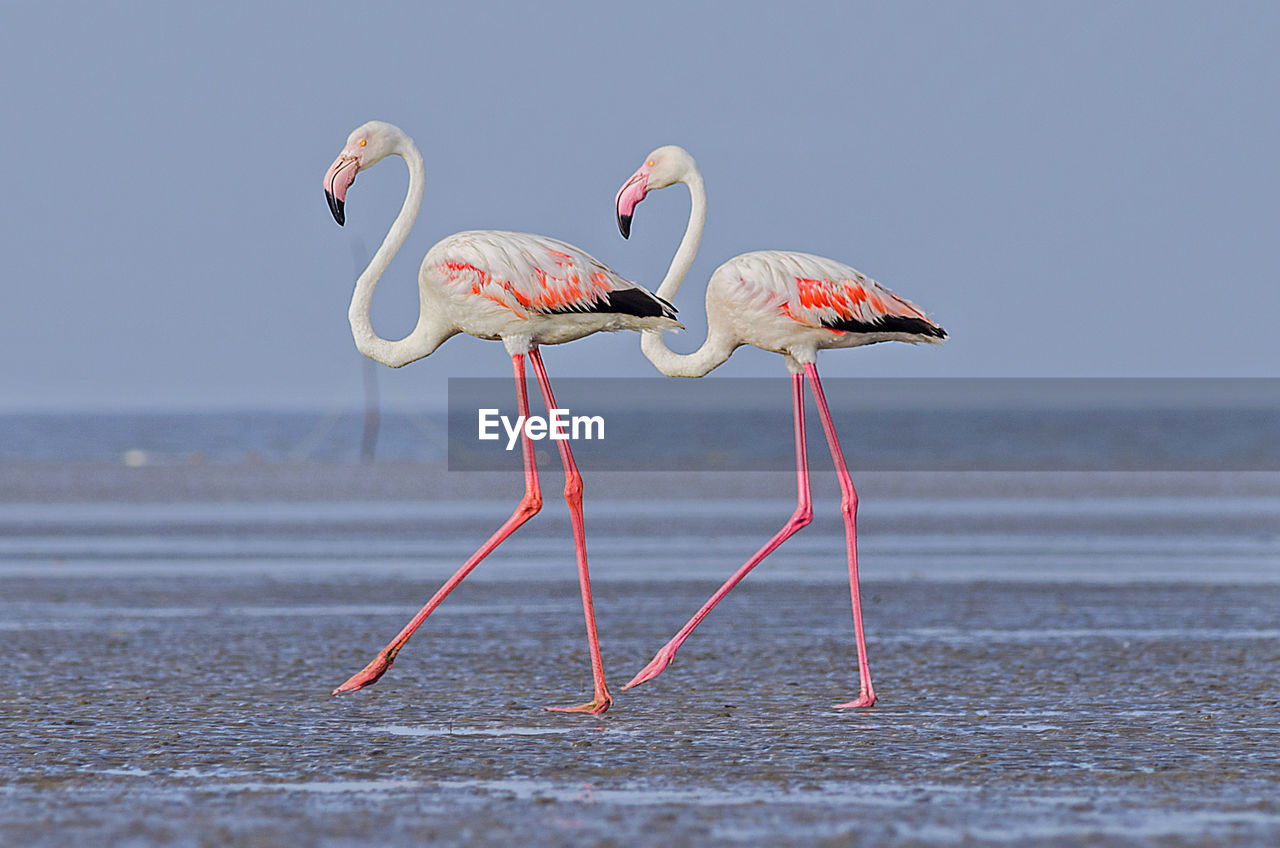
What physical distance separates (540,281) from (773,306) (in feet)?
3.90

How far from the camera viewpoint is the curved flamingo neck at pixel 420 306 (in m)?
9.80

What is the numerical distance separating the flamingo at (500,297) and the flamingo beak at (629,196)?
0.28 m

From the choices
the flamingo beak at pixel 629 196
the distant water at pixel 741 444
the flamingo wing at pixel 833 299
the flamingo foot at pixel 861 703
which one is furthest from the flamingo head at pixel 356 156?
the distant water at pixel 741 444

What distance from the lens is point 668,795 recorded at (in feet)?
23.0

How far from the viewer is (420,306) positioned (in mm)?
9898

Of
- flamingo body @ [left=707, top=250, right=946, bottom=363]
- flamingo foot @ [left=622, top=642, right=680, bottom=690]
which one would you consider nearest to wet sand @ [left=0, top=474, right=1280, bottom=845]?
flamingo foot @ [left=622, top=642, right=680, bottom=690]

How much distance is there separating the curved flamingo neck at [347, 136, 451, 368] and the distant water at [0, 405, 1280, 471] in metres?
37.2

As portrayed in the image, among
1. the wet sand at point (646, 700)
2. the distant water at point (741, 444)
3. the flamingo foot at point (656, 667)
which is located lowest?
the wet sand at point (646, 700)

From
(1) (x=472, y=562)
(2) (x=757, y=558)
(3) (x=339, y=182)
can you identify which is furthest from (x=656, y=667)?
(3) (x=339, y=182)

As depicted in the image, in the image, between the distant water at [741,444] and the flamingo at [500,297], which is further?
the distant water at [741,444]

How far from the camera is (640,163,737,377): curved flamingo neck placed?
390 inches

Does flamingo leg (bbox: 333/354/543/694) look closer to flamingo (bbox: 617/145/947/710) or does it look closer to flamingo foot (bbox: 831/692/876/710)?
flamingo (bbox: 617/145/947/710)

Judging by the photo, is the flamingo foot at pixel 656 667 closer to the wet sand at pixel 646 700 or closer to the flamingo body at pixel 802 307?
the wet sand at pixel 646 700

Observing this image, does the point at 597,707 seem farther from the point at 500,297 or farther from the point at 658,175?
the point at 658,175
